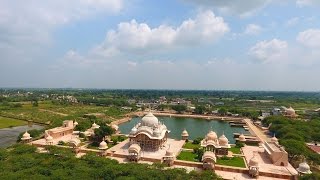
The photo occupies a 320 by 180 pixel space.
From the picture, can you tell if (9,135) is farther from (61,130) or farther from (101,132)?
(101,132)

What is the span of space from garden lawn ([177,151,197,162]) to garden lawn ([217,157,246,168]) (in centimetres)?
280

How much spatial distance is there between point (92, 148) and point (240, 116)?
5140 centimetres

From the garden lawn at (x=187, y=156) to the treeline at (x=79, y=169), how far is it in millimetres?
6801

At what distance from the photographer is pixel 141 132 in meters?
33.6

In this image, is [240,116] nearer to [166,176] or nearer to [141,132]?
[141,132]

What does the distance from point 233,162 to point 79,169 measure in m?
16.4

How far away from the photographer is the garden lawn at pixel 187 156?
31.4 metres

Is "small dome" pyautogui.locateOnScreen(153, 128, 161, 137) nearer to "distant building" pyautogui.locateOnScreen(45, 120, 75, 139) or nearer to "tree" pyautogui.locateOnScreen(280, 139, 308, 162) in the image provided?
"tree" pyautogui.locateOnScreen(280, 139, 308, 162)

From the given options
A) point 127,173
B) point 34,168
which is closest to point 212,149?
point 127,173

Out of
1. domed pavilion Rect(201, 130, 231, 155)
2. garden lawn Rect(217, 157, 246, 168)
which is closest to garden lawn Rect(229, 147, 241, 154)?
domed pavilion Rect(201, 130, 231, 155)

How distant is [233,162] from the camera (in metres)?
30.9

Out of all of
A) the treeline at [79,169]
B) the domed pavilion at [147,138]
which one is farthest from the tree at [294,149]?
the domed pavilion at [147,138]

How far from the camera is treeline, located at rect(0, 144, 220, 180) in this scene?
885 inches

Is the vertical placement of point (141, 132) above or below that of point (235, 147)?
above
